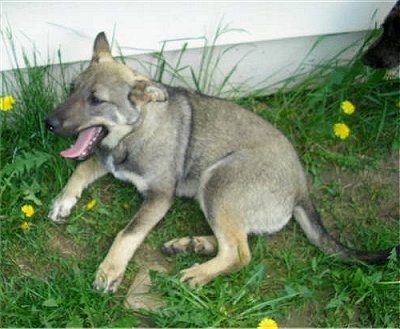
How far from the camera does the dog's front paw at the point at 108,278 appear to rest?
372cm

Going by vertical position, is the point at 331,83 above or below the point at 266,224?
above

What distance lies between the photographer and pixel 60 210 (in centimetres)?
407

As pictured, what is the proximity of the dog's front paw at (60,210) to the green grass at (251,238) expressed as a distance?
4cm

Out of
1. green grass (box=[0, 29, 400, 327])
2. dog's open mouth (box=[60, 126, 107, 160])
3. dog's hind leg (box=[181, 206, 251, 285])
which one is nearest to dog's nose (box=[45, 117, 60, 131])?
dog's open mouth (box=[60, 126, 107, 160])

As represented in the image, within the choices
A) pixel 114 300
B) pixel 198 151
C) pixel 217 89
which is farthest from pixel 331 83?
pixel 114 300

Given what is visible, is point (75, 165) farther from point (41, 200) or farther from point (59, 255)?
point (59, 255)

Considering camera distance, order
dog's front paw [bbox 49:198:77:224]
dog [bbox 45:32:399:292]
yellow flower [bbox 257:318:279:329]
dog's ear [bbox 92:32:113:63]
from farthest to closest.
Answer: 1. dog's front paw [bbox 49:198:77:224]
2. dog's ear [bbox 92:32:113:63]
3. dog [bbox 45:32:399:292]
4. yellow flower [bbox 257:318:279:329]

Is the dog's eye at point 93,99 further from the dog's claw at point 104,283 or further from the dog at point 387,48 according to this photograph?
the dog at point 387,48

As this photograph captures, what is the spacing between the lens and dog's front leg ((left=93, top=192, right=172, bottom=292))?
374 centimetres

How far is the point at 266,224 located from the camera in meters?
3.98

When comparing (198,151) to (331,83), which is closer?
(198,151)

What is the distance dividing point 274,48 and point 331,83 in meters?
0.42

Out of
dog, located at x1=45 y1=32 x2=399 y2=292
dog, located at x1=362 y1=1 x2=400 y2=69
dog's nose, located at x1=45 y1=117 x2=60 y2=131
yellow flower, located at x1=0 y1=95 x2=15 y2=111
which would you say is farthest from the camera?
dog, located at x1=362 y1=1 x2=400 y2=69

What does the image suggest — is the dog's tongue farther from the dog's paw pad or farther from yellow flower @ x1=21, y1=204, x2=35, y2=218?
the dog's paw pad
